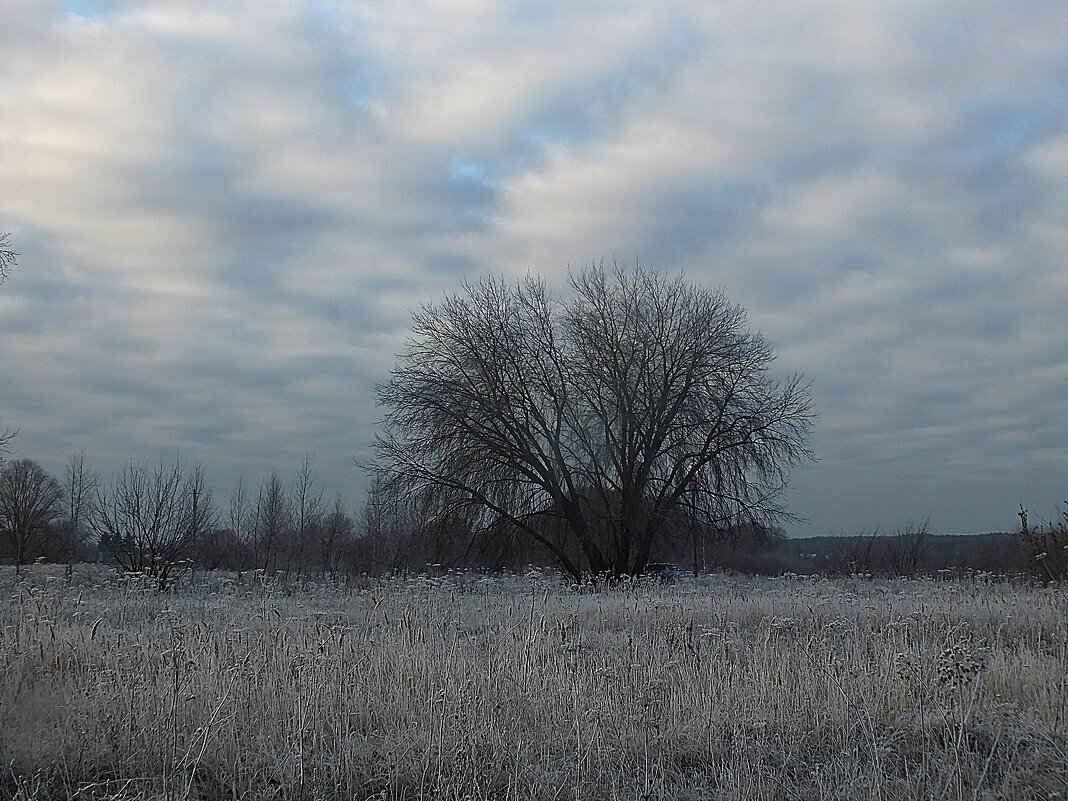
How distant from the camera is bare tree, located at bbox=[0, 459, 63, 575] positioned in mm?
53656

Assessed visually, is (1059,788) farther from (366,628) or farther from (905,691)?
(366,628)

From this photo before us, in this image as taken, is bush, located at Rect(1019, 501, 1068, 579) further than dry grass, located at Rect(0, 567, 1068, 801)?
Yes

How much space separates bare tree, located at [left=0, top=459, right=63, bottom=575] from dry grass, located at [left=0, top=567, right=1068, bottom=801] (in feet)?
158

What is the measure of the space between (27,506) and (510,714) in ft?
199

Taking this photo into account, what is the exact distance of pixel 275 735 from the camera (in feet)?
19.9

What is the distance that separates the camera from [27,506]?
190 ft

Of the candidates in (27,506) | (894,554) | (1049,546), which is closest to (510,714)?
(1049,546)

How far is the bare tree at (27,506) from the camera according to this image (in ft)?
176

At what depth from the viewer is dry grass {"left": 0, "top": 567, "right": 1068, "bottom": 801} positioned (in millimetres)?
5438

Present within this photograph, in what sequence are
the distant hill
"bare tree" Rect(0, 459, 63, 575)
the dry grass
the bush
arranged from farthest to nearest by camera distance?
"bare tree" Rect(0, 459, 63, 575) → the distant hill → the bush → the dry grass

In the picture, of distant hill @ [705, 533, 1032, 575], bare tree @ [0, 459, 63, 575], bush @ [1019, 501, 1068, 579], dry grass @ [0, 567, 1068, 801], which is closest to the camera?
dry grass @ [0, 567, 1068, 801]

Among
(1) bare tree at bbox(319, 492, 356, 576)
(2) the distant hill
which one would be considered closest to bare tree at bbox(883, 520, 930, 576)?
(2) the distant hill

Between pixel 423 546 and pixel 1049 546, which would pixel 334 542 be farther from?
pixel 1049 546

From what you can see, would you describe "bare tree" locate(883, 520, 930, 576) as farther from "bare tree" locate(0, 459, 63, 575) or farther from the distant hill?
"bare tree" locate(0, 459, 63, 575)
